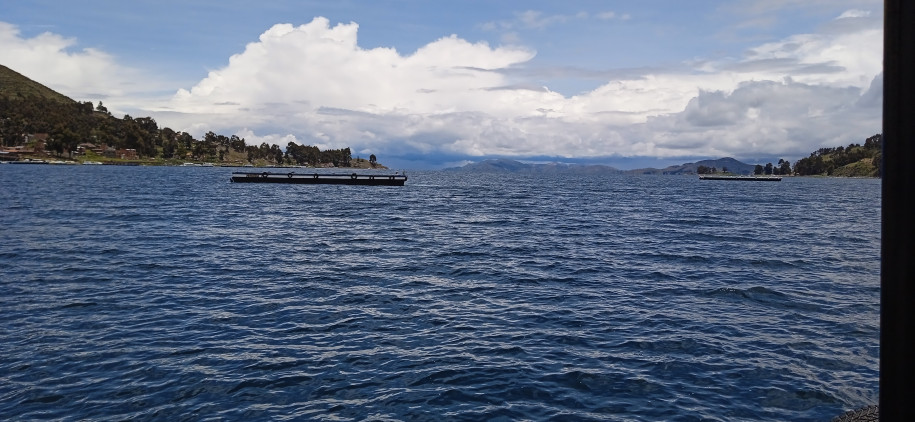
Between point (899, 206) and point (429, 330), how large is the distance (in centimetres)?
1686

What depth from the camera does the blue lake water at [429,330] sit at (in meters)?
13.5

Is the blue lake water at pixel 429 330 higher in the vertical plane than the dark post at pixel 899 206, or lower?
lower

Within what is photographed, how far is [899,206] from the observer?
10.9ft

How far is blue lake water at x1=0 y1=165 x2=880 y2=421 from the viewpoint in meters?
13.5

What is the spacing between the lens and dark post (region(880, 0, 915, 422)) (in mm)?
3256

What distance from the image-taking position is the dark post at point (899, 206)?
3256 millimetres

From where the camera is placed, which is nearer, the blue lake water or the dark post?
the dark post

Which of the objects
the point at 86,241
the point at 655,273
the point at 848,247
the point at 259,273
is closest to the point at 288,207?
the point at 86,241

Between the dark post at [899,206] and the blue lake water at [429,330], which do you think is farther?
the blue lake water at [429,330]

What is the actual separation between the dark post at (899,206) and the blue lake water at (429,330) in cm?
989

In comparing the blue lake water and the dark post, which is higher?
the dark post

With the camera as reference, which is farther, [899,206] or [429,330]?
[429,330]

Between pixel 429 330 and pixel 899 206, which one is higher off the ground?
pixel 899 206

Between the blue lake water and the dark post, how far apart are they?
9.89 meters
